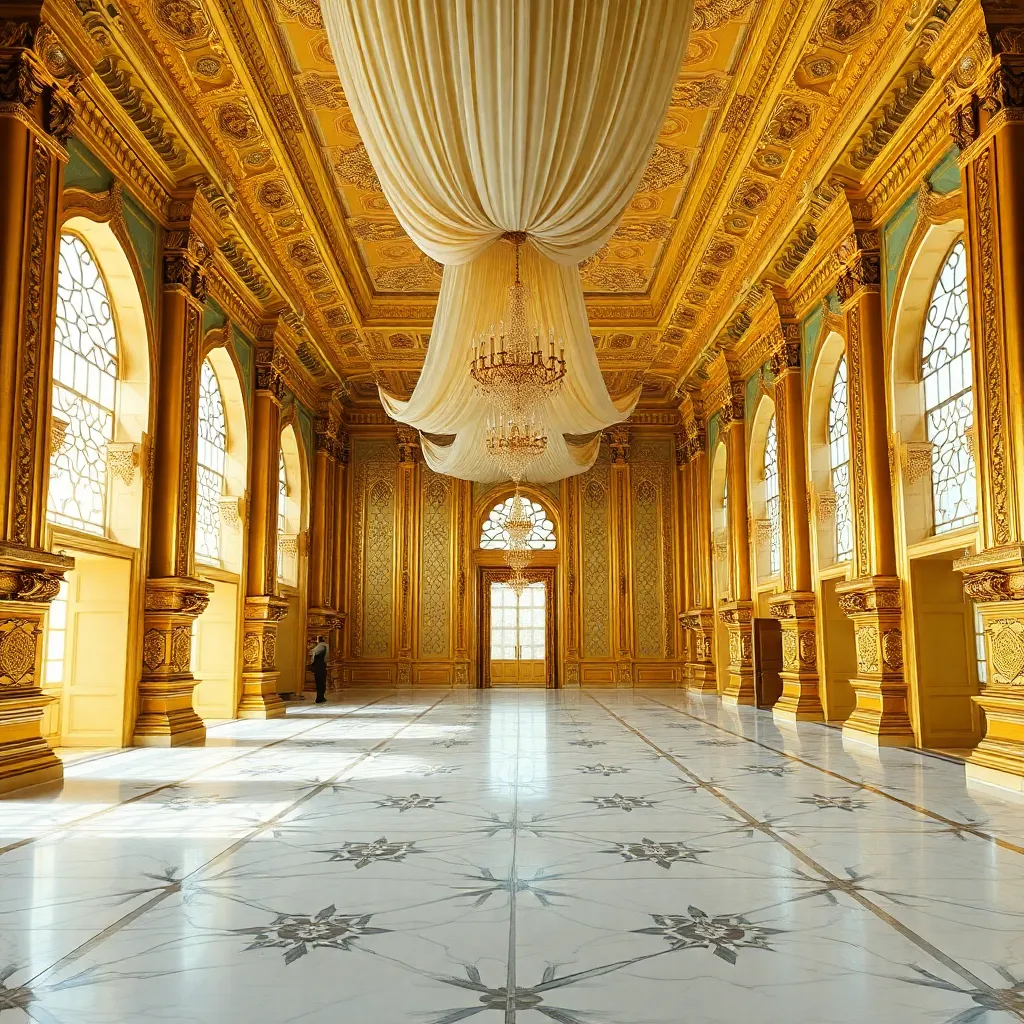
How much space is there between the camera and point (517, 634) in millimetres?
17328

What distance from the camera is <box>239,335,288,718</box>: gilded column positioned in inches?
431

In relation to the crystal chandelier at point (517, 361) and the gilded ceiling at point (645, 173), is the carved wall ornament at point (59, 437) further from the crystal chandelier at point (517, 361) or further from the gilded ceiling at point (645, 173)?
the crystal chandelier at point (517, 361)

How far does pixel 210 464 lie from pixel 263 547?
→ 126 cm

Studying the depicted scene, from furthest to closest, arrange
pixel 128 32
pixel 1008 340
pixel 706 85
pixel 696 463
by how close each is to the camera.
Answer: pixel 696 463, pixel 706 85, pixel 128 32, pixel 1008 340

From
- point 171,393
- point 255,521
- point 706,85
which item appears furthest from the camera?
point 255,521

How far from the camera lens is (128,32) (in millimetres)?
6664

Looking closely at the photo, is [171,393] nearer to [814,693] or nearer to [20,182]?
[20,182]

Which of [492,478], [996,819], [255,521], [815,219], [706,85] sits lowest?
[996,819]

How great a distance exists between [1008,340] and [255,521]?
8.51 metres

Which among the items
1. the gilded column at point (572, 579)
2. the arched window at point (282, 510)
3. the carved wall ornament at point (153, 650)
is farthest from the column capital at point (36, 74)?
the gilded column at point (572, 579)

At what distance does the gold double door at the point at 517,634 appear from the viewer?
17.2 m

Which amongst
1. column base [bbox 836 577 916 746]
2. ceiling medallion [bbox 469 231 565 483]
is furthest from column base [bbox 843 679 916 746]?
ceiling medallion [bbox 469 231 565 483]

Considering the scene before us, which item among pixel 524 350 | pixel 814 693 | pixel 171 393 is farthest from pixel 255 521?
pixel 814 693

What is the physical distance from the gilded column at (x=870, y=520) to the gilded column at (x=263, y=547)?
21.6 feet
